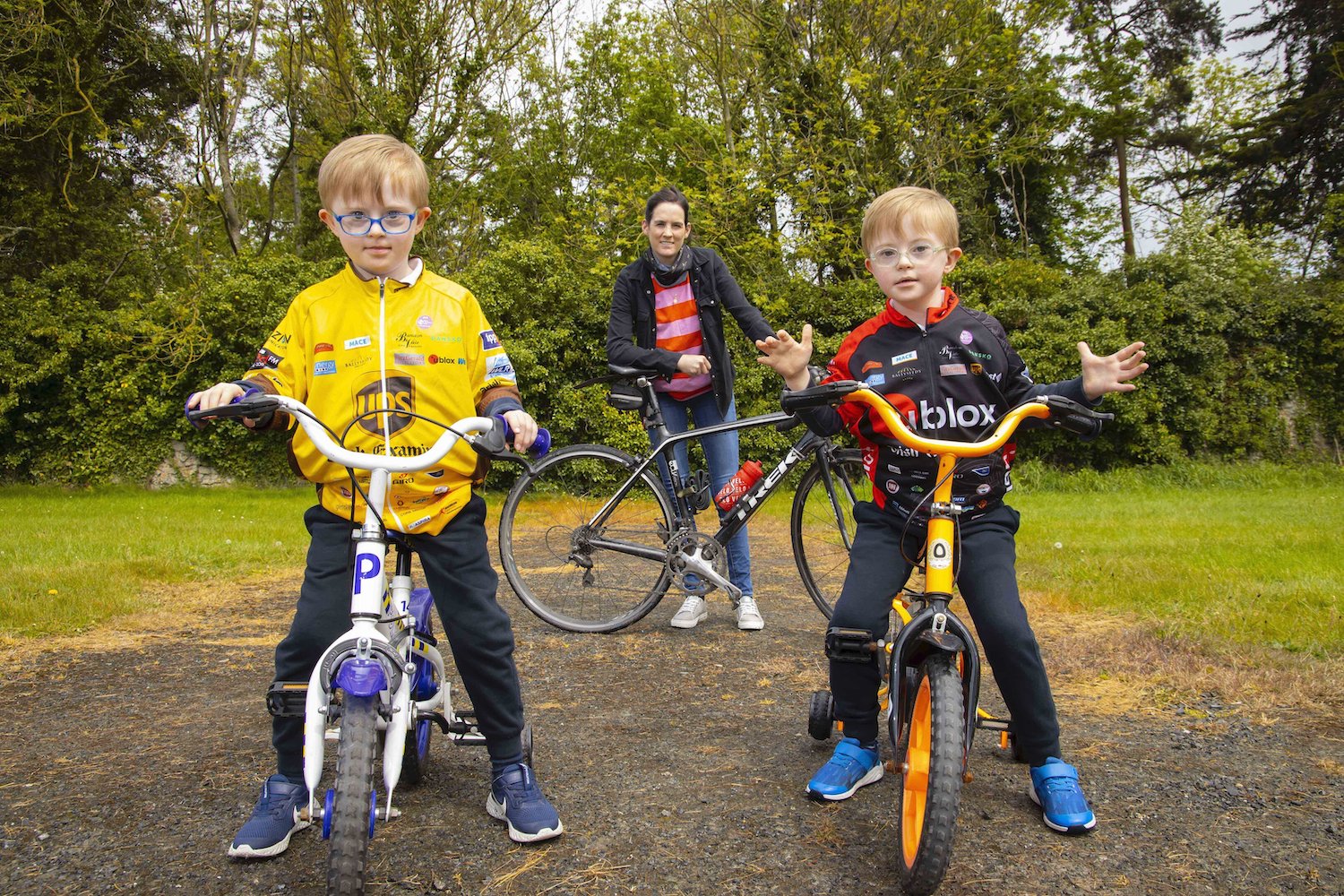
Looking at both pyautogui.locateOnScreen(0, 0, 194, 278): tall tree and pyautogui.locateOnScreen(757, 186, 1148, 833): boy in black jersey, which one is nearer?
pyautogui.locateOnScreen(757, 186, 1148, 833): boy in black jersey

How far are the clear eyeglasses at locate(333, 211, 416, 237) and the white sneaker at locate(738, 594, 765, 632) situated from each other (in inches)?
124

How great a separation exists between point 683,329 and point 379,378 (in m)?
2.68

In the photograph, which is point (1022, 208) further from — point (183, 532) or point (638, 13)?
point (183, 532)

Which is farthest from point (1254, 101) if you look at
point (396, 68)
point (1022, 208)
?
→ point (396, 68)

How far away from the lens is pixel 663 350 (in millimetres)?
4984

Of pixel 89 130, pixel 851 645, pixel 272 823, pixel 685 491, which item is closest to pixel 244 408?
pixel 272 823

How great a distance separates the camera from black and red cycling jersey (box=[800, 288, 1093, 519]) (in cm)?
285

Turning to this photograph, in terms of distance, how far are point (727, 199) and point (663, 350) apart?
31.4 feet

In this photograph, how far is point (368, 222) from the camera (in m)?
2.59

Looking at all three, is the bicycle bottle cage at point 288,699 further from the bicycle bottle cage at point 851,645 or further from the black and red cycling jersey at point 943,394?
the black and red cycling jersey at point 943,394

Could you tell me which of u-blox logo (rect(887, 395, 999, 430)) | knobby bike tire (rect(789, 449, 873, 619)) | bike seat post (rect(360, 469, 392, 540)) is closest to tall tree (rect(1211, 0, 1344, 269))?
knobby bike tire (rect(789, 449, 873, 619))

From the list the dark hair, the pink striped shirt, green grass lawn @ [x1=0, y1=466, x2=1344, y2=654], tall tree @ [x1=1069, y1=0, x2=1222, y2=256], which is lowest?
green grass lawn @ [x1=0, y1=466, x2=1344, y2=654]

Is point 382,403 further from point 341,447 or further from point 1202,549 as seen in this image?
point 1202,549

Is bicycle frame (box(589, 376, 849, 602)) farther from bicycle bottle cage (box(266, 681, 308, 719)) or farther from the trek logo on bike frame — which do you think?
bicycle bottle cage (box(266, 681, 308, 719))
